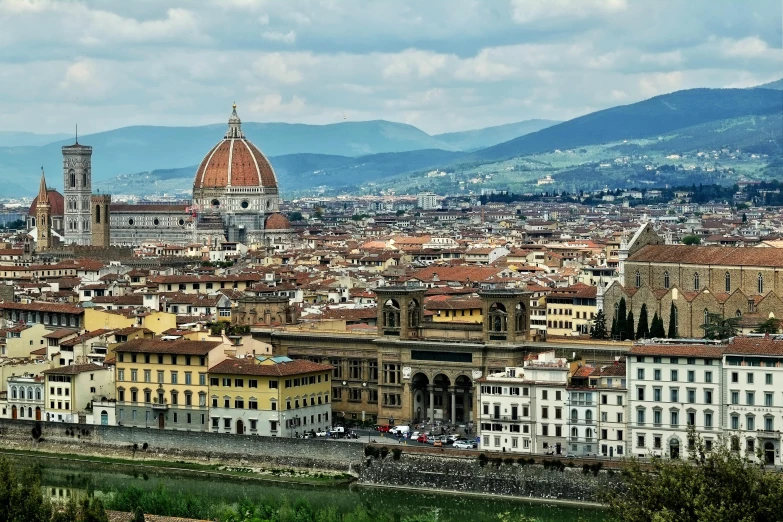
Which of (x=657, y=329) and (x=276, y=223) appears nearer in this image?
(x=657, y=329)

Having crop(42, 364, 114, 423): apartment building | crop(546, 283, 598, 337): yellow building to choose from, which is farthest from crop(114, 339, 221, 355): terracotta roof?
crop(546, 283, 598, 337): yellow building

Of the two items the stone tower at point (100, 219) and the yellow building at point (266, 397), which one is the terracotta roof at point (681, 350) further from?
the stone tower at point (100, 219)

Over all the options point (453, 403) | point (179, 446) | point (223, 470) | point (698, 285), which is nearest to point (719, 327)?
point (698, 285)

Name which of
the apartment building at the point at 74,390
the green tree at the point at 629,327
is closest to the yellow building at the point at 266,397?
the apartment building at the point at 74,390

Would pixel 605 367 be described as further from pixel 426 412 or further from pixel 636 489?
pixel 636 489

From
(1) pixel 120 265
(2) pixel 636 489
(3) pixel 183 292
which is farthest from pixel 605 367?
(1) pixel 120 265

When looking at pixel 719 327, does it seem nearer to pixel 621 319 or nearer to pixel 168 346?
pixel 621 319
